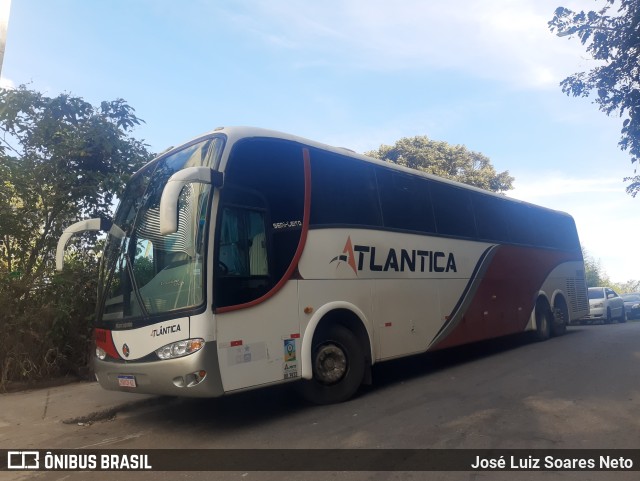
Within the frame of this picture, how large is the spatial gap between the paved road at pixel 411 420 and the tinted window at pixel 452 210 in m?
2.75

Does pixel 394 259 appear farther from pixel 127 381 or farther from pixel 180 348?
pixel 127 381

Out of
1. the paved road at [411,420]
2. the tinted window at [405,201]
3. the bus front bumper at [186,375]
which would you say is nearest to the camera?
the paved road at [411,420]

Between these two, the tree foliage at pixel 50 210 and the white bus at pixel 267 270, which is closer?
the white bus at pixel 267 270

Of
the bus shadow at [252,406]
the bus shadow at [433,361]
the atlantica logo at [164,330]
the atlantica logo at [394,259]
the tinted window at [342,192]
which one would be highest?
the tinted window at [342,192]

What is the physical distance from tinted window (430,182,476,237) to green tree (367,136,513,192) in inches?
759

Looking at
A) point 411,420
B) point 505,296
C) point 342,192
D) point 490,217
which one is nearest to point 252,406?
point 411,420

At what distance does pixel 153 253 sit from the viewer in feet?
19.2

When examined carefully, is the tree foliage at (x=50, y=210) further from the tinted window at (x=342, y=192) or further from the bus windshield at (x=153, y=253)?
the tinted window at (x=342, y=192)

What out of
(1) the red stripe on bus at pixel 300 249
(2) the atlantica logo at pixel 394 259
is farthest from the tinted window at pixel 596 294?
(1) the red stripe on bus at pixel 300 249

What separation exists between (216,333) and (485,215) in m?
7.57

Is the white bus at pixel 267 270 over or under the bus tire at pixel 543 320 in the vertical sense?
over

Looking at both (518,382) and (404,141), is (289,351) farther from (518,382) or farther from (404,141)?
(404,141)

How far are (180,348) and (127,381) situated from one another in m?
0.96

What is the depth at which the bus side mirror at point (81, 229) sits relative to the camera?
21.5ft
